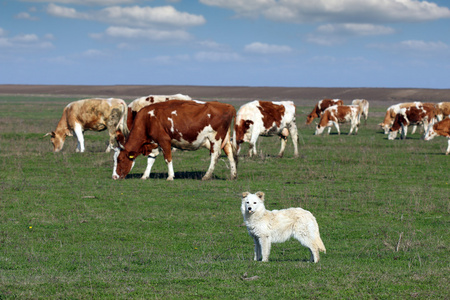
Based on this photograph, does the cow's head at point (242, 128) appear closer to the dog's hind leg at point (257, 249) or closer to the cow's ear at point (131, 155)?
the cow's ear at point (131, 155)

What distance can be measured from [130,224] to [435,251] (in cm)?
621

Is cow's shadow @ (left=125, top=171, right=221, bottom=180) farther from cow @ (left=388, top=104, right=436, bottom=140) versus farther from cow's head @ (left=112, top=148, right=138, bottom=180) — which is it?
cow @ (left=388, top=104, right=436, bottom=140)

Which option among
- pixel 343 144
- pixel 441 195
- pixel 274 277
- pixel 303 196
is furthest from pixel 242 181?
pixel 343 144

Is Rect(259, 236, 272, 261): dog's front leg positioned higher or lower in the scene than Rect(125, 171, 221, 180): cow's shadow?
higher

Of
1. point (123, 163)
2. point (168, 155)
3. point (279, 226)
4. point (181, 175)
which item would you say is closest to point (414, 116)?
point (181, 175)

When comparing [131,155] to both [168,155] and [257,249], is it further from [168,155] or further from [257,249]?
[257,249]

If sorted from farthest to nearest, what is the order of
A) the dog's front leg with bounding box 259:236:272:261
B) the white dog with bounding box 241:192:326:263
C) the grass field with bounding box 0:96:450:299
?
1. the dog's front leg with bounding box 259:236:272:261
2. the white dog with bounding box 241:192:326:263
3. the grass field with bounding box 0:96:450:299

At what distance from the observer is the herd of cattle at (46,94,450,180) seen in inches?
765

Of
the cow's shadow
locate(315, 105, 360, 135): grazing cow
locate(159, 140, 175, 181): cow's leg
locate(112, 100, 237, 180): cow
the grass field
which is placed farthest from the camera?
locate(315, 105, 360, 135): grazing cow

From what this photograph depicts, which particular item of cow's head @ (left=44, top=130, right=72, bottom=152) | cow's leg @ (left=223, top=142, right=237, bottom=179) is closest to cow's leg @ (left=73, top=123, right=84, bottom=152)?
cow's head @ (left=44, top=130, right=72, bottom=152)

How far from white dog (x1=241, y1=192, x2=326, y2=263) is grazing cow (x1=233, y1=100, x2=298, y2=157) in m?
15.3

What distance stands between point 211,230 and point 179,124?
7.55m

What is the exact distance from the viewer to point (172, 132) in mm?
19422

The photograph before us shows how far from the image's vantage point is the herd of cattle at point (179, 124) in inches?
765
